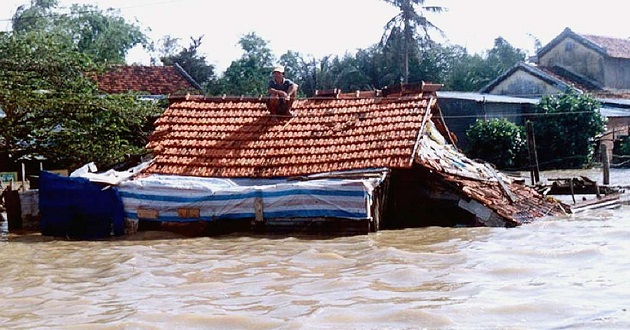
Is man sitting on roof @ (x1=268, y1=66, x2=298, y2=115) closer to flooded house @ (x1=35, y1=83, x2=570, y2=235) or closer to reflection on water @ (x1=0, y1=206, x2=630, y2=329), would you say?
flooded house @ (x1=35, y1=83, x2=570, y2=235)

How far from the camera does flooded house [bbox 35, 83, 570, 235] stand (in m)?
12.2

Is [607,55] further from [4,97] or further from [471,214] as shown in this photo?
[4,97]

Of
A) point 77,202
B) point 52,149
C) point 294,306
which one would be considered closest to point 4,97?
point 52,149

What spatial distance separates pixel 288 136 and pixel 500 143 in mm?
14185

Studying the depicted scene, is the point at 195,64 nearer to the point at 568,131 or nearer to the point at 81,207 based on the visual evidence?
the point at 568,131

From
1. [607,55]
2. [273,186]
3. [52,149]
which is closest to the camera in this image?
[273,186]

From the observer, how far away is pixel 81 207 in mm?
12922

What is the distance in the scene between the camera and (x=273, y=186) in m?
12.3

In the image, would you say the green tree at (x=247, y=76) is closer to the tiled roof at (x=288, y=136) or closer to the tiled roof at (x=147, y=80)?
the tiled roof at (x=147, y=80)

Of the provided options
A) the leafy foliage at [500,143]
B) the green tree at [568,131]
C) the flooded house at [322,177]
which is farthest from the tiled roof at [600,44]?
the flooded house at [322,177]

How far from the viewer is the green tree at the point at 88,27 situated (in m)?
37.5

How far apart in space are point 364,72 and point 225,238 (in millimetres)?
29847

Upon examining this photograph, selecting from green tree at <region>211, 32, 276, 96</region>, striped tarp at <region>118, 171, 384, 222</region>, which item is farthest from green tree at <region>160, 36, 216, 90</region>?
striped tarp at <region>118, 171, 384, 222</region>

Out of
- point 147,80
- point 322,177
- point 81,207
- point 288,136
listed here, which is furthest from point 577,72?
point 81,207
